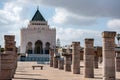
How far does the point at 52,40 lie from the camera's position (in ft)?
242

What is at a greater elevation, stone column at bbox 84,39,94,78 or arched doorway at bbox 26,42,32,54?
arched doorway at bbox 26,42,32,54

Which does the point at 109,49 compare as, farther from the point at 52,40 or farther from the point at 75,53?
the point at 52,40

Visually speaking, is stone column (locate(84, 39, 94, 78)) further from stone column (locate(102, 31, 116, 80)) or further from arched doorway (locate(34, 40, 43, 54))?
arched doorway (locate(34, 40, 43, 54))

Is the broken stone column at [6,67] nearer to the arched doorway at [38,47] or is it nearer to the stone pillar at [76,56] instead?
the stone pillar at [76,56]

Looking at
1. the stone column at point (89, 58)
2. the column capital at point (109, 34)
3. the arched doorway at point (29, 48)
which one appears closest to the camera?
the column capital at point (109, 34)

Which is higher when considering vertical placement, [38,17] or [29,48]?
[38,17]

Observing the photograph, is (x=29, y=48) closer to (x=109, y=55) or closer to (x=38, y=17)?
(x=38, y=17)

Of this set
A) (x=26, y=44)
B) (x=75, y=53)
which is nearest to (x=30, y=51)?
(x=26, y=44)

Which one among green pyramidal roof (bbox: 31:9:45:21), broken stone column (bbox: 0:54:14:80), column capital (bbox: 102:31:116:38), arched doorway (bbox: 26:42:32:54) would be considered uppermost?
green pyramidal roof (bbox: 31:9:45:21)

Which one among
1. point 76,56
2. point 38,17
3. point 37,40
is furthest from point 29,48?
point 76,56

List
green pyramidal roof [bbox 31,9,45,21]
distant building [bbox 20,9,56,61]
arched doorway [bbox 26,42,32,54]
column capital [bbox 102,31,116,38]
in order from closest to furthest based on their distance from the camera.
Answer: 1. column capital [bbox 102,31,116,38]
2. distant building [bbox 20,9,56,61]
3. arched doorway [bbox 26,42,32,54]
4. green pyramidal roof [bbox 31,9,45,21]

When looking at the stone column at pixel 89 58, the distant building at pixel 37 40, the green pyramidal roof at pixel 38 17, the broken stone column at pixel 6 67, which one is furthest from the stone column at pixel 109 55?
the green pyramidal roof at pixel 38 17

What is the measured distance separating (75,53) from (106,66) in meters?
8.22

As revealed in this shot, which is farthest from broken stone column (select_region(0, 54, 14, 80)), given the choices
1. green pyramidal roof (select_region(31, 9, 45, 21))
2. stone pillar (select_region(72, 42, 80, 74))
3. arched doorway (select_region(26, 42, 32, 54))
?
green pyramidal roof (select_region(31, 9, 45, 21))
